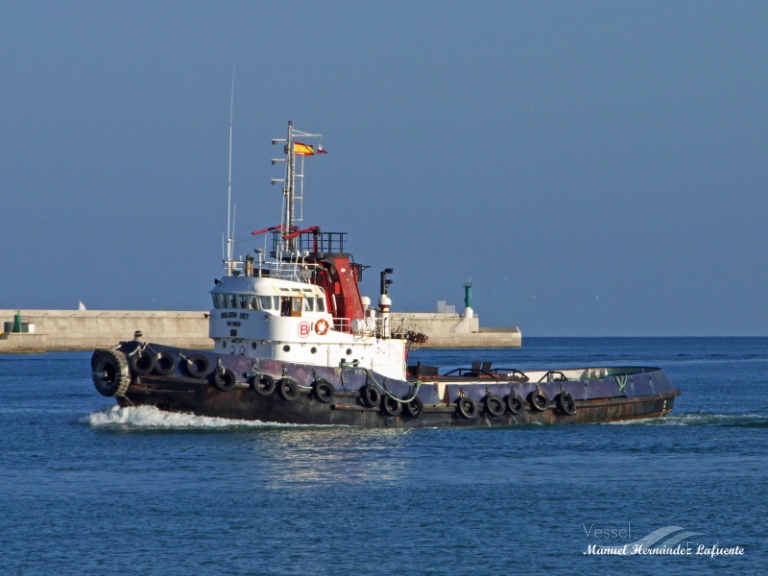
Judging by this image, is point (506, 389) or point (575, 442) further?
point (506, 389)

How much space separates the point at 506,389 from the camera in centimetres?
3303

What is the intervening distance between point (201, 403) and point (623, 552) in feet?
43.6

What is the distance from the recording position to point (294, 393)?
29156 millimetres

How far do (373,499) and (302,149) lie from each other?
12.5 meters

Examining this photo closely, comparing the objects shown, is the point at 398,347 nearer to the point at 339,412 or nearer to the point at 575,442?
the point at 339,412

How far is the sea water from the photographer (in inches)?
706

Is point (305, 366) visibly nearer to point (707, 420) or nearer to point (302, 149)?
point (302, 149)

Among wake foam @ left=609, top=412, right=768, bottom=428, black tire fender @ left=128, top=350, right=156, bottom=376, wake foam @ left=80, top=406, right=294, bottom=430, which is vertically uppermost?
black tire fender @ left=128, top=350, right=156, bottom=376

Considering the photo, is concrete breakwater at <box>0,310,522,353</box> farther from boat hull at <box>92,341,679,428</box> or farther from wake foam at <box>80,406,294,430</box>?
wake foam at <box>80,406,294,430</box>

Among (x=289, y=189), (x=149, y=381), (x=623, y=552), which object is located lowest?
(x=623, y=552)

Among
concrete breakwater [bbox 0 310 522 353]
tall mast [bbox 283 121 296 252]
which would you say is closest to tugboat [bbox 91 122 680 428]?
tall mast [bbox 283 121 296 252]

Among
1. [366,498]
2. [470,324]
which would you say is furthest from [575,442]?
[470,324]

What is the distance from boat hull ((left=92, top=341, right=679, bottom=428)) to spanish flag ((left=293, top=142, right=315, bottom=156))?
5.91 m

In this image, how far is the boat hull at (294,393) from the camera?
94.7ft
